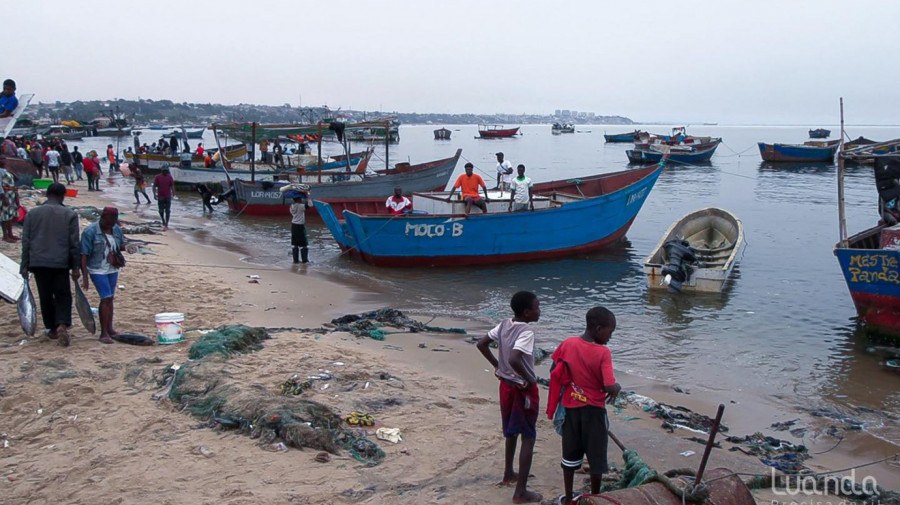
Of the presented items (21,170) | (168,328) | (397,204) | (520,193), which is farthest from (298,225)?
(21,170)

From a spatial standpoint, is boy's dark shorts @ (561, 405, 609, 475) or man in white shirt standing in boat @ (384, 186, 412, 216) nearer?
boy's dark shorts @ (561, 405, 609, 475)

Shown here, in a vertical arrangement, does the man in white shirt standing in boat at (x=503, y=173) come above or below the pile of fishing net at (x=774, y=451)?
above

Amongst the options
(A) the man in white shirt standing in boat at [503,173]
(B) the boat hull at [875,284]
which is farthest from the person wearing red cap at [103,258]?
(A) the man in white shirt standing in boat at [503,173]

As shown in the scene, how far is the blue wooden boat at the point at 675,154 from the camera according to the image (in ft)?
→ 159

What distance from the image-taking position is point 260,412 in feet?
18.0

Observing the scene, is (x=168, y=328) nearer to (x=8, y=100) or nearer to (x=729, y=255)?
(x=8, y=100)

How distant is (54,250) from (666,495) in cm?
599

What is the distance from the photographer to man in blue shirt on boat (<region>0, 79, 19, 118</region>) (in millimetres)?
9484

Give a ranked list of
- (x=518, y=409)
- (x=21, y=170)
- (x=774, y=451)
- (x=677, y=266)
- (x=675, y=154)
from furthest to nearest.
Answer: (x=675, y=154)
(x=21, y=170)
(x=677, y=266)
(x=774, y=451)
(x=518, y=409)

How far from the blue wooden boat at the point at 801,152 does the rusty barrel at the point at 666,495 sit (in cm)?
5110

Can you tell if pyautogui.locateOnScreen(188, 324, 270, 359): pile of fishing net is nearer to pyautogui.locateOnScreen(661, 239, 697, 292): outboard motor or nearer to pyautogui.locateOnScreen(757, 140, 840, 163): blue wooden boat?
pyautogui.locateOnScreen(661, 239, 697, 292): outboard motor

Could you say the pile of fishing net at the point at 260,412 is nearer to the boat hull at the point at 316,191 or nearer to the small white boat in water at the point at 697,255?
the small white boat in water at the point at 697,255

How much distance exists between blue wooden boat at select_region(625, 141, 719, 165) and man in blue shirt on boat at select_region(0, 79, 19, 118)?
141ft

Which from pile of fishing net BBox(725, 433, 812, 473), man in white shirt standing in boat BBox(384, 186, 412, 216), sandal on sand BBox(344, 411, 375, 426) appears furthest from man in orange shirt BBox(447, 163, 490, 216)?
sandal on sand BBox(344, 411, 375, 426)
